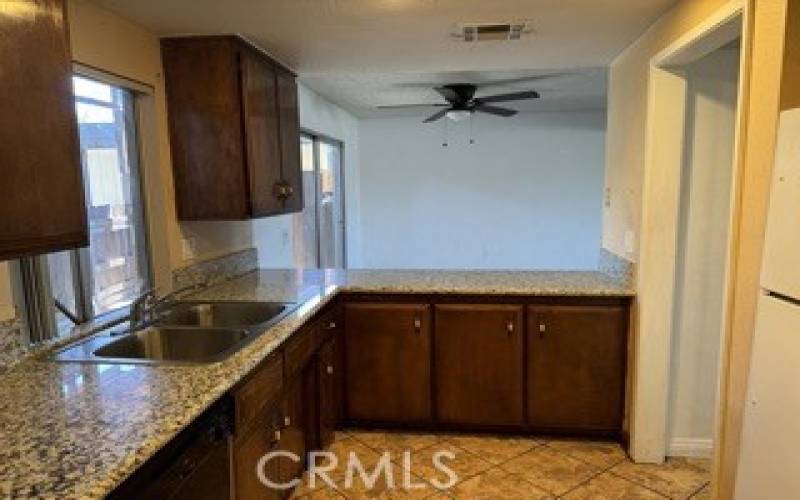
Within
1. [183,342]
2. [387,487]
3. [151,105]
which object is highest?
[151,105]

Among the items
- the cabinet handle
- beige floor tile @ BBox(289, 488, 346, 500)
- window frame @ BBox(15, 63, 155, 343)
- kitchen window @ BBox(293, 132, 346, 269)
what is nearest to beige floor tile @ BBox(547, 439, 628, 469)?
beige floor tile @ BBox(289, 488, 346, 500)

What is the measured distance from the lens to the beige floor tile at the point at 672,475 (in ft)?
8.21

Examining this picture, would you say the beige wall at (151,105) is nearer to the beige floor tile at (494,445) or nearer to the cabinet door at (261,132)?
the cabinet door at (261,132)

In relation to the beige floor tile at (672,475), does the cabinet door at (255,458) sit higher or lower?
higher

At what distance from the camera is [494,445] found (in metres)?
2.96

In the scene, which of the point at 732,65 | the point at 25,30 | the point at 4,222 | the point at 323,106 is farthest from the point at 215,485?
the point at 323,106

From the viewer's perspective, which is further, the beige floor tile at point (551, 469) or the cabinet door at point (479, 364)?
the cabinet door at point (479, 364)

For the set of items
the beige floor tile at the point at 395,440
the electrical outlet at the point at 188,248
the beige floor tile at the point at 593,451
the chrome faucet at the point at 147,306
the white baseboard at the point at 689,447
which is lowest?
the beige floor tile at the point at 395,440

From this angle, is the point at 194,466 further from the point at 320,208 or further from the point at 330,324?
the point at 320,208

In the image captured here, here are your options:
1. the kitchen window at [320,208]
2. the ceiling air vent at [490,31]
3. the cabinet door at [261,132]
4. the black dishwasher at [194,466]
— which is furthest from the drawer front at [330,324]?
the kitchen window at [320,208]

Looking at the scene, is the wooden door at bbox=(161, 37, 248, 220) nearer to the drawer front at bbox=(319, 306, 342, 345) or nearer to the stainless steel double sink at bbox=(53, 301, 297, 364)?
the stainless steel double sink at bbox=(53, 301, 297, 364)

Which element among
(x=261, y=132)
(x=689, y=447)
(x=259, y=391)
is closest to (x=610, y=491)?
(x=689, y=447)
